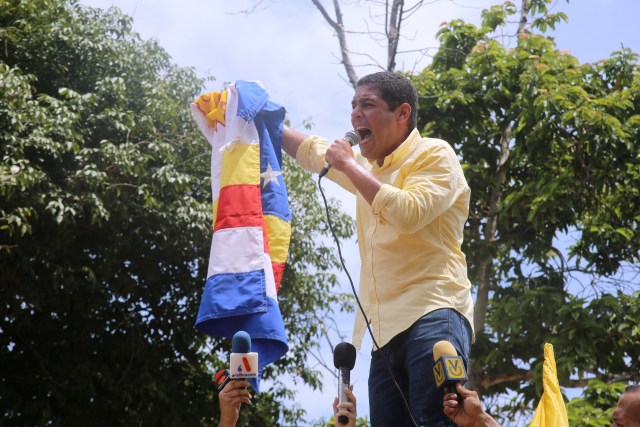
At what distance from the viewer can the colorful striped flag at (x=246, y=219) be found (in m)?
3.53

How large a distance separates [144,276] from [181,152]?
5.45 ft

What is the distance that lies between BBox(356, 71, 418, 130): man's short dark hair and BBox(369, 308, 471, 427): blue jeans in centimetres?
77

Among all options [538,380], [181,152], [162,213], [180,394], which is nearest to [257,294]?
[538,380]

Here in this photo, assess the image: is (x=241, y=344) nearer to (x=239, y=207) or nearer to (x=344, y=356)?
(x=344, y=356)

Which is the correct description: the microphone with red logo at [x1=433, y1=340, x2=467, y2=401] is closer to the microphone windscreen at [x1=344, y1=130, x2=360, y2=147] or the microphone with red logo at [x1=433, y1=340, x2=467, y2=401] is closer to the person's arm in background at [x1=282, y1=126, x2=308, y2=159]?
the microphone windscreen at [x1=344, y1=130, x2=360, y2=147]

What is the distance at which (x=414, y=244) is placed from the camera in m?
2.81

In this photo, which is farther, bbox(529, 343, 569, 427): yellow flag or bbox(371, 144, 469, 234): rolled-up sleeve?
bbox(529, 343, 569, 427): yellow flag

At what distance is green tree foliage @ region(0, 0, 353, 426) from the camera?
32.0 ft

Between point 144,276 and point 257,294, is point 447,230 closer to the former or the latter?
point 257,294

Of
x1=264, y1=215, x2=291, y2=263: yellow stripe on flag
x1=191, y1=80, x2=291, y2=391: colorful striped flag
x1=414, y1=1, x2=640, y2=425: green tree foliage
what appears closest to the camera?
x1=191, y1=80, x2=291, y2=391: colorful striped flag

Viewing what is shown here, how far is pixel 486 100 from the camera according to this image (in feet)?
33.4

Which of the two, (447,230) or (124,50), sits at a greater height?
(124,50)

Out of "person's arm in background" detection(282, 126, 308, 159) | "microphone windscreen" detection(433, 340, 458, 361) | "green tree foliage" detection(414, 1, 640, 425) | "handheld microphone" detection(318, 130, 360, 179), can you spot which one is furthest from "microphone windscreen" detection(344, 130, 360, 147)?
"green tree foliage" detection(414, 1, 640, 425)

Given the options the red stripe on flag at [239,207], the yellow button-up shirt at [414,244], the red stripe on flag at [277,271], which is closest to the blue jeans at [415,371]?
the yellow button-up shirt at [414,244]
